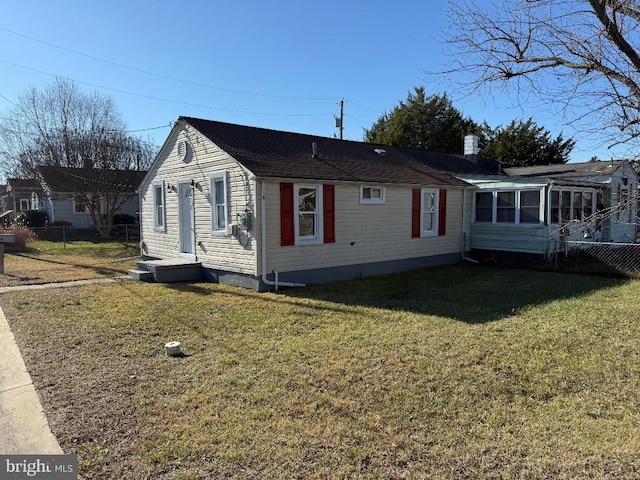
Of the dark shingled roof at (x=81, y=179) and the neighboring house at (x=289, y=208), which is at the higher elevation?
the dark shingled roof at (x=81, y=179)

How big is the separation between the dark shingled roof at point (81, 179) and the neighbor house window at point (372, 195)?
17977mm

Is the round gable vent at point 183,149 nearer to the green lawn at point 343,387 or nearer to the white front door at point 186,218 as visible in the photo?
the white front door at point 186,218

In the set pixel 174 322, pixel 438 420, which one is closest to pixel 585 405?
pixel 438 420

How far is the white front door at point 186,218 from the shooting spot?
38.3 ft

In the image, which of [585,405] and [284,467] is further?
[585,405]

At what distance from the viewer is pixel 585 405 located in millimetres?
3875

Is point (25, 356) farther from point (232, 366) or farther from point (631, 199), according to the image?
point (631, 199)

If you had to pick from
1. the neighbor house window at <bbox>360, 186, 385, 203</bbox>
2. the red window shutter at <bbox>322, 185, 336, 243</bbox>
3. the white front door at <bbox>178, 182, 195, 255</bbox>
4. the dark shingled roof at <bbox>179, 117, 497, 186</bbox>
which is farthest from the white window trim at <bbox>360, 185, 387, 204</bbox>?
the white front door at <bbox>178, 182, 195, 255</bbox>

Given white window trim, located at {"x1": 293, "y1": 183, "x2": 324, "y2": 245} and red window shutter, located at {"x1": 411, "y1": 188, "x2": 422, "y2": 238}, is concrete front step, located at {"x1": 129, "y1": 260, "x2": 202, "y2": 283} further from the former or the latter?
red window shutter, located at {"x1": 411, "y1": 188, "x2": 422, "y2": 238}

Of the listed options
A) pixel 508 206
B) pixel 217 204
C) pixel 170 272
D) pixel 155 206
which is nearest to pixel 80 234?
pixel 155 206

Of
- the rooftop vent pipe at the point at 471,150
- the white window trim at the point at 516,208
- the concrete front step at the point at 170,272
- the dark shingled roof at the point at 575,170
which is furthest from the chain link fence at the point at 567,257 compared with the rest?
the concrete front step at the point at 170,272

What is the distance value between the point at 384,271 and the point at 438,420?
27.3ft

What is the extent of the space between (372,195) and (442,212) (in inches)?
127

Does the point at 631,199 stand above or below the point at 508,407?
above
